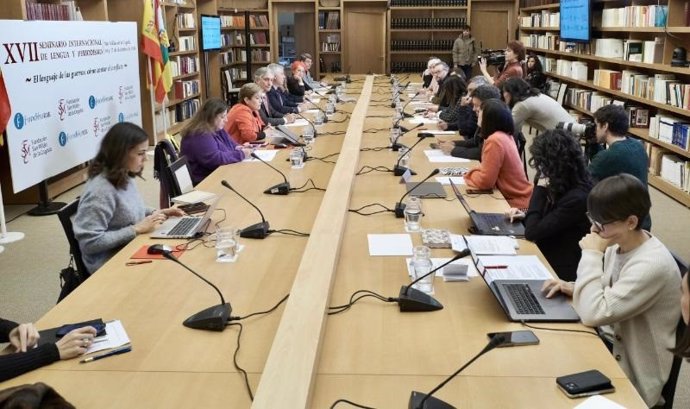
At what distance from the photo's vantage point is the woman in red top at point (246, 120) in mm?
5586

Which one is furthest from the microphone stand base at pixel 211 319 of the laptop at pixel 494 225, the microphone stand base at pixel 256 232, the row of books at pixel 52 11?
the row of books at pixel 52 11

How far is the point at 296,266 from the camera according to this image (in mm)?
2613

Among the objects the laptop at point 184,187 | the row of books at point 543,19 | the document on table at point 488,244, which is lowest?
the document on table at point 488,244

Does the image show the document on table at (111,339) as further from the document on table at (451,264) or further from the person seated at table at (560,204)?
the person seated at table at (560,204)

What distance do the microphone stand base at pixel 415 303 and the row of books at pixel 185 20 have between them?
857 centimetres

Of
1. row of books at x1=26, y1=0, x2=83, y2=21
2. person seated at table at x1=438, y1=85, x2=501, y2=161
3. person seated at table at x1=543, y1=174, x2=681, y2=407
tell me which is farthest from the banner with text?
person seated at table at x1=543, y1=174, x2=681, y2=407

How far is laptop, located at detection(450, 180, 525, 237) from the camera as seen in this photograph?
291 cm

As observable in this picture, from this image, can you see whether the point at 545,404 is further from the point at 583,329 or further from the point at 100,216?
the point at 100,216

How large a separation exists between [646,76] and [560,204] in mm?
4793

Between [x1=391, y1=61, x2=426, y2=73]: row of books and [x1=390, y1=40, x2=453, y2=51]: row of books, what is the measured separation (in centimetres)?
30

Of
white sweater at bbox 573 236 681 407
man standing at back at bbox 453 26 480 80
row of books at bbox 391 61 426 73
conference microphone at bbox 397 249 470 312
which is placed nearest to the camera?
white sweater at bbox 573 236 681 407

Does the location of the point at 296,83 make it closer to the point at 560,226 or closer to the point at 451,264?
the point at 560,226

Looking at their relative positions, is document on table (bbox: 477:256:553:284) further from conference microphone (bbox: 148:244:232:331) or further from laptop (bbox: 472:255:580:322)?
conference microphone (bbox: 148:244:232:331)

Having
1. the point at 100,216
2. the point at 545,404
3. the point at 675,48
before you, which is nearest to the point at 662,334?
the point at 545,404
